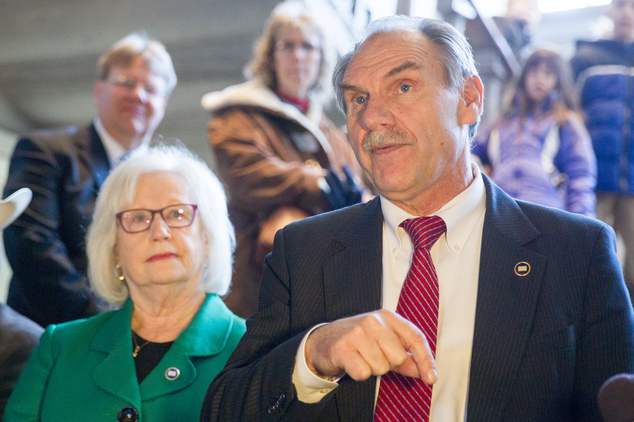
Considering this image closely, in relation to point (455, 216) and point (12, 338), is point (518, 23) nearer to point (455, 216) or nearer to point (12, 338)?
point (455, 216)

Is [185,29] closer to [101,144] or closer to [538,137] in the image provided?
[101,144]

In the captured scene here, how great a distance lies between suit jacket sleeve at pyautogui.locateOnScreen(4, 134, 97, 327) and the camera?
2.86 m

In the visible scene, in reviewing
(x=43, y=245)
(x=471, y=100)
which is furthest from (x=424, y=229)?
(x=43, y=245)

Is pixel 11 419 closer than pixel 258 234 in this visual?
Yes

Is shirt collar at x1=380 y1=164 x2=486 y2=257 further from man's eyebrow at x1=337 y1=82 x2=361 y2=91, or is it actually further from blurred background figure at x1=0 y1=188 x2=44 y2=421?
blurred background figure at x1=0 y1=188 x2=44 y2=421

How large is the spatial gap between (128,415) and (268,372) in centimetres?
82

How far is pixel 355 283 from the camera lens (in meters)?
1.54

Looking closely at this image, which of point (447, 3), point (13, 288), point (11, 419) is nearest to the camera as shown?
point (11, 419)

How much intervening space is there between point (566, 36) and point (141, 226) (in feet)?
21.9

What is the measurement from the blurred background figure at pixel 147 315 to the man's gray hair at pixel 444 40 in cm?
83

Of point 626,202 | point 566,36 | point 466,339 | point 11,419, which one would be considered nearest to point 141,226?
point 11,419

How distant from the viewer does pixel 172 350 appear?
6.79 ft

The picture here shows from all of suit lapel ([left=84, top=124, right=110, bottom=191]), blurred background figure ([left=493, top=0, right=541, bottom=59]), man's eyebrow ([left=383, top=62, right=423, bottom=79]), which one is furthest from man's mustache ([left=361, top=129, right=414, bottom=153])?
blurred background figure ([left=493, top=0, right=541, bottom=59])

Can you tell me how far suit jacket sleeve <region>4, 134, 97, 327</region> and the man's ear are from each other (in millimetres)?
1889
